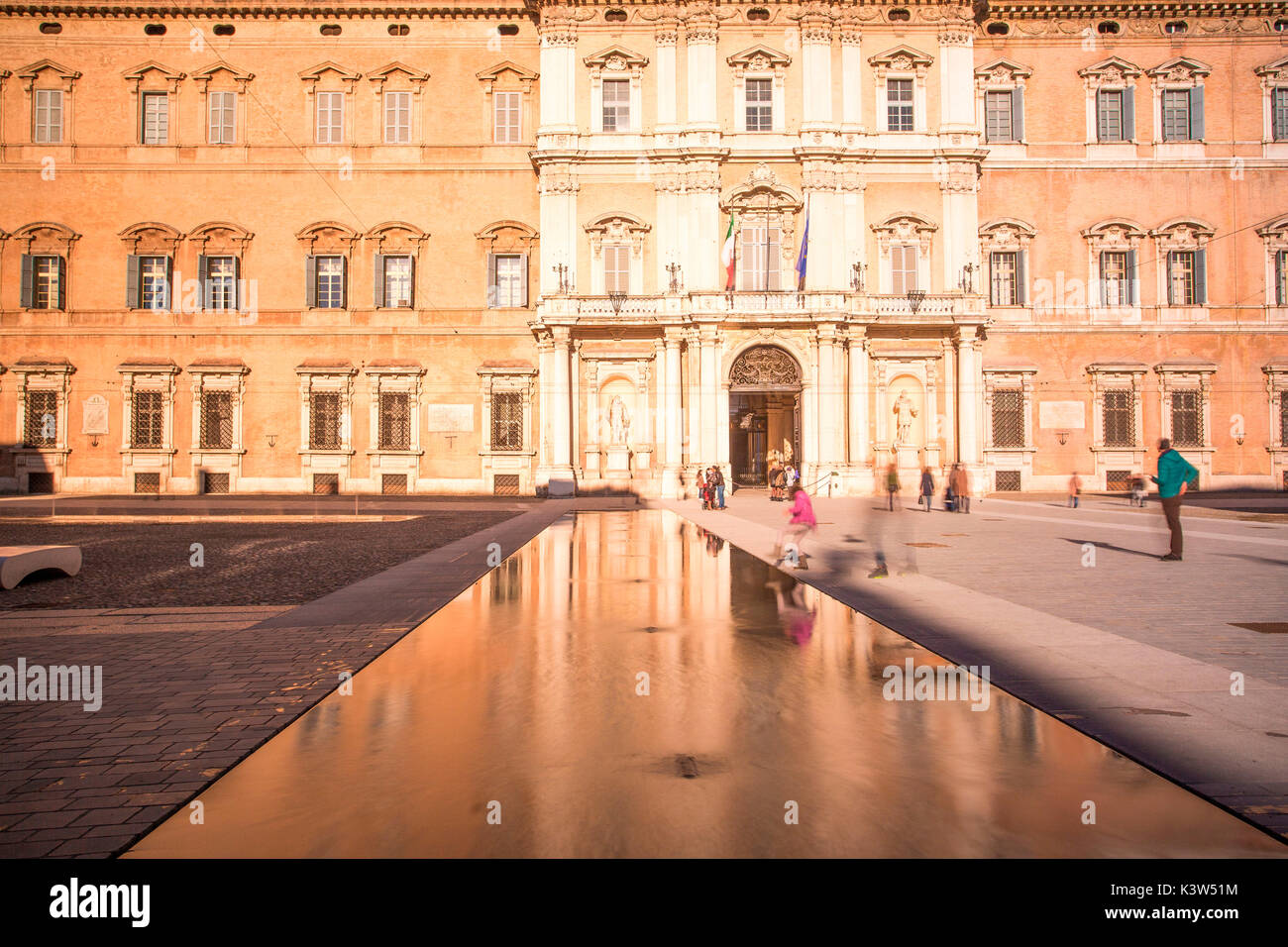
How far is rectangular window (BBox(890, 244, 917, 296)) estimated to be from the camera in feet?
109

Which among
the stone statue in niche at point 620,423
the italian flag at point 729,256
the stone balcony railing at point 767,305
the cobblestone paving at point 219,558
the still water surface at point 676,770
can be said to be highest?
the italian flag at point 729,256

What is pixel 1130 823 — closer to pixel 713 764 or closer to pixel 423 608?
pixel 713 764

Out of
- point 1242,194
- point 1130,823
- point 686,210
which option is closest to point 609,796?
point 1130,823

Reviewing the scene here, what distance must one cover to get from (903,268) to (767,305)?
5.86 metres

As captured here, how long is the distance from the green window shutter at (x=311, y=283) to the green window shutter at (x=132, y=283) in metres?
6.87

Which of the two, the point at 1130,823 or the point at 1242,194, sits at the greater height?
the point at 1242,194

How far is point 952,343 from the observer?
32.8 metres

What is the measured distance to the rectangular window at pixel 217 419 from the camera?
34.5 meters

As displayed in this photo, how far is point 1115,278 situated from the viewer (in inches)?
1364

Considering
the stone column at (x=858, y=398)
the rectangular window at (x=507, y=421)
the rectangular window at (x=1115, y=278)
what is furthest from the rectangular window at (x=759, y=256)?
the rectangular window at (x=1115, y=278)

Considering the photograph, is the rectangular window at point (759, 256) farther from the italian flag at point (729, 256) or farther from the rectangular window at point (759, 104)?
the rectangular window at point (759, 104)

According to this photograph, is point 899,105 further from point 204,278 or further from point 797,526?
point 204,278
